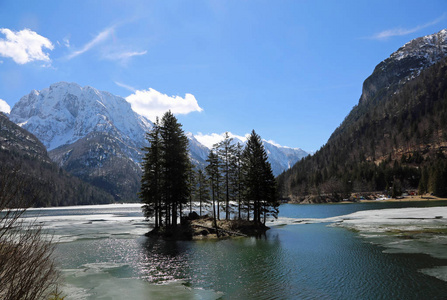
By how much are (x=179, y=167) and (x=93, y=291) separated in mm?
30846

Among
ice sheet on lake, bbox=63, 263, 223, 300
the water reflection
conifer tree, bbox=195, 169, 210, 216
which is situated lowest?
the water reflection

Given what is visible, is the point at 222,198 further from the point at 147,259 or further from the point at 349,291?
the point at 349,291

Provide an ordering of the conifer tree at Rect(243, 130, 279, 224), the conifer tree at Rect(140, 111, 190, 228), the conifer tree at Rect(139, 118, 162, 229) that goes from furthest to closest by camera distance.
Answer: the conifer tree at Rect(243, 130, 279, 224)
the conifer tree at Rect(139, 118, 162, 229)
the conifer tree at Rect(140, 111, 190, 228)

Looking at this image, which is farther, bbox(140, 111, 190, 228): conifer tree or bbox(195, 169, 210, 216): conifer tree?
bbox(195, 169, 210, 216): conifer tree

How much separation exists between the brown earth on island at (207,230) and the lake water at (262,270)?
6.94 metres

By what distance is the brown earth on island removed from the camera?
47.9m

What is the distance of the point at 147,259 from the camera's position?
104 ft

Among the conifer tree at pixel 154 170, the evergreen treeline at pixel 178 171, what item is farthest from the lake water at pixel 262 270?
the conifer tree at pixel 154 170

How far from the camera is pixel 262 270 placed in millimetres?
25875

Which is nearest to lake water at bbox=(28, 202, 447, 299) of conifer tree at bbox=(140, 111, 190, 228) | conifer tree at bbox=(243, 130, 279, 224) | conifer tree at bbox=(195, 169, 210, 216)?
conifer tree at bbox=(140, 111, 190, 228)

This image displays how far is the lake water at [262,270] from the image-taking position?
19.8 meters

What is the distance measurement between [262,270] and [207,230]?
24.8 metres

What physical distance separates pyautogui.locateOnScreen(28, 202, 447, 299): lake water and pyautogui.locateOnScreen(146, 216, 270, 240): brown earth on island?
273 inches

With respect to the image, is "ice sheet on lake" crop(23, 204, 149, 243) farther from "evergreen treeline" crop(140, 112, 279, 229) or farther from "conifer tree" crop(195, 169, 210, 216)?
"conifer tree" crop(195, 169, 210, 216)
